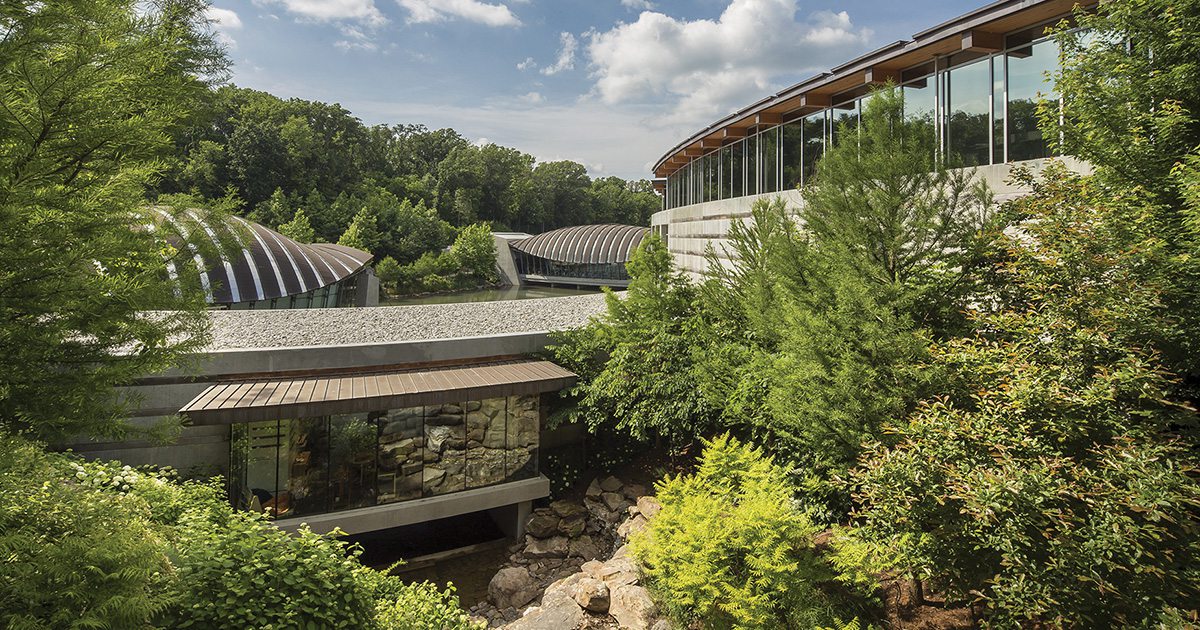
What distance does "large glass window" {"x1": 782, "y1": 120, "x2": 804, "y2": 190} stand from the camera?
15.4 meters

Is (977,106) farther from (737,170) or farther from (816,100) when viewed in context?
(737,170)

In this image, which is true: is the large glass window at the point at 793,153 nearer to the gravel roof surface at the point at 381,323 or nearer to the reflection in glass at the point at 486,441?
the gravel roof surface at the point at 381,323

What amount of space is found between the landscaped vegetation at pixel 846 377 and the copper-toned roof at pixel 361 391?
312 centimetres

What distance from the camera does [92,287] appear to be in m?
4.48

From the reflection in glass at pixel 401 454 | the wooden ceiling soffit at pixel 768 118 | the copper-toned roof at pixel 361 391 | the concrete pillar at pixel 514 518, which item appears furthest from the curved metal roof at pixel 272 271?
the wooden ceiling soffit at pixel 768 118

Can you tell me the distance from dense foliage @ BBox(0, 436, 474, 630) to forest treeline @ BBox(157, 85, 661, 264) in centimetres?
2909

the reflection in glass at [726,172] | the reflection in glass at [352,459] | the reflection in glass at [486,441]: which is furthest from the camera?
the reflection in glass at [726,172]

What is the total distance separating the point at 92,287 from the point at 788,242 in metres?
7.98

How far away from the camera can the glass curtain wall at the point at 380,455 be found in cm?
1130

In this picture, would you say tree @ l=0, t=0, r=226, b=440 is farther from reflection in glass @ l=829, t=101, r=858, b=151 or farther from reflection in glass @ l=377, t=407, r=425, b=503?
reflection in glass @ l=829, t=101, r=858, b=151

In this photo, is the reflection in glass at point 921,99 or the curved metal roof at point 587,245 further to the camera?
the curved metal roof at point 587,245

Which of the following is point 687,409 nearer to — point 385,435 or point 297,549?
point 385,435

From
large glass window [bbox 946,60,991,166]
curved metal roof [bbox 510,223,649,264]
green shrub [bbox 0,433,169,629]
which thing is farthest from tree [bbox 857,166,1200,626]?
curved metal roof [bbox 510,223,649,264]

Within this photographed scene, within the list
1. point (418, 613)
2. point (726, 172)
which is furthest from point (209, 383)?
point (726, 172)
